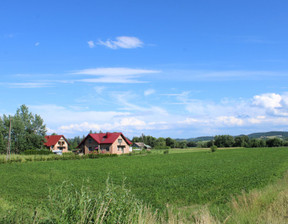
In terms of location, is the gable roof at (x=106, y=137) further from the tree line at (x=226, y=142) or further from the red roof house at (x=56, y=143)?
the tree line at (x=226, y=142)

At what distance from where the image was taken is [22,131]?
2950 inches

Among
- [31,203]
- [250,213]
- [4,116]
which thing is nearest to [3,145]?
[4,116]

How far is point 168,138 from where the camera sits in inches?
5635

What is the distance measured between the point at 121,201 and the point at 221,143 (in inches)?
5449

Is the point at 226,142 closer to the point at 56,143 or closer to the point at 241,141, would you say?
the point at 241,141

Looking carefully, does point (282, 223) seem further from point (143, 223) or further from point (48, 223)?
point (48, 223)

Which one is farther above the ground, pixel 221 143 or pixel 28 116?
pixel 28 116

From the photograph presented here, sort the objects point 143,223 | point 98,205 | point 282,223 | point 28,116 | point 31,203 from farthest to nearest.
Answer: point 28,116, point 31,203, point 282,223, point 143,223, point 98,205

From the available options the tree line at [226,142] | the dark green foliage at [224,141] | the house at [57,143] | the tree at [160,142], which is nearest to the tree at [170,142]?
the tree line at [226,142]

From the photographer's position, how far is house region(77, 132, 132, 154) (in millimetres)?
72000

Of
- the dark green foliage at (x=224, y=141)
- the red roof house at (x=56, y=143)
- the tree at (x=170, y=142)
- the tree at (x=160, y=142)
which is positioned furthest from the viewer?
the tree at (x=170, y=142)

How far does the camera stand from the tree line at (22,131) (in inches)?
2911

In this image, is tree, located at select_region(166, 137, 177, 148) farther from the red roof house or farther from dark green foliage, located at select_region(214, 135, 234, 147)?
the red roof house

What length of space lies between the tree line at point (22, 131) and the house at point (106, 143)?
13978 millimetres
